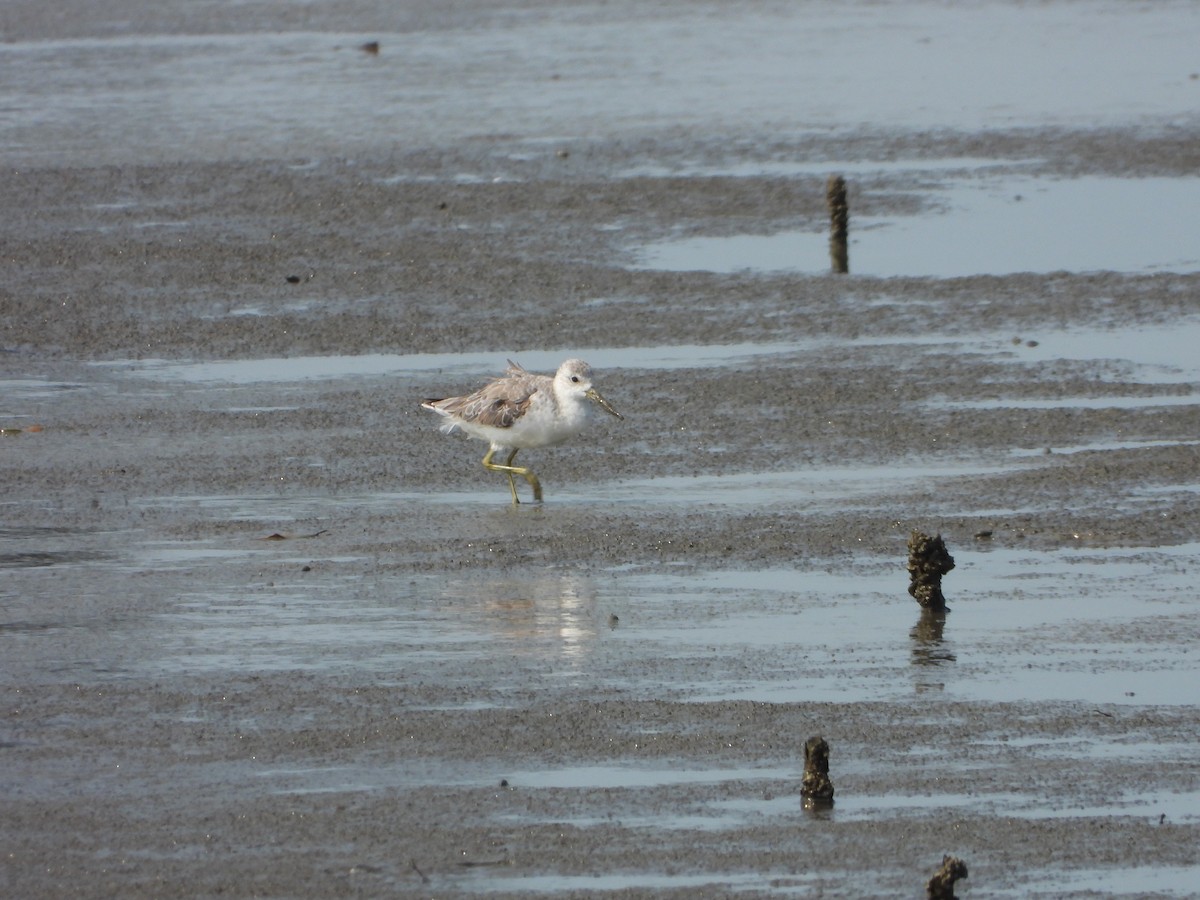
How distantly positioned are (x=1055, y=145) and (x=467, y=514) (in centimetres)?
1059

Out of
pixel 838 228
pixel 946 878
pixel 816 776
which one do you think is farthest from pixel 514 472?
pixel 946 878

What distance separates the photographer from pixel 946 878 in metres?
5.92

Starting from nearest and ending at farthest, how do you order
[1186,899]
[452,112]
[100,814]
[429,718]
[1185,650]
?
1. [1186,899]
2. [100,814]
3. [429,718]
4. [1185,650]
5. [452,112]

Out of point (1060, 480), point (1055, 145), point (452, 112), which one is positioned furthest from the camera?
point (452, 112)

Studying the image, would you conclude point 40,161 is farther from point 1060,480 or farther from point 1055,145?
point 1060,480

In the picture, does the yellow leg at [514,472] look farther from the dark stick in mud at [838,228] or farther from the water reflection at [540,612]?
the dark stick in mud at [838,228]

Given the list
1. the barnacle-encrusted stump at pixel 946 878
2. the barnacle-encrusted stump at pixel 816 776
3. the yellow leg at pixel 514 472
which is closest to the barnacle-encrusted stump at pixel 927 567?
the barnacle-encrusted stump at pixel 816 776

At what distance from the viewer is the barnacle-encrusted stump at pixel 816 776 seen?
6.79m

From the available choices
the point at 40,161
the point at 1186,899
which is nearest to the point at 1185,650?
the point at 1186,899

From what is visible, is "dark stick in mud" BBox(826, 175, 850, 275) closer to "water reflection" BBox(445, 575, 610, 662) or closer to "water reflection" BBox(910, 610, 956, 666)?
"water reflection" BBox(445, 575, 610, 662)

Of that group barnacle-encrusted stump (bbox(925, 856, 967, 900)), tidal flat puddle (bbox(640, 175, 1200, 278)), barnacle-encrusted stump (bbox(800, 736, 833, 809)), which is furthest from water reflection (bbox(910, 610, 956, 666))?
tidal flat puddle (bbox(640, 175, 1200, 278))

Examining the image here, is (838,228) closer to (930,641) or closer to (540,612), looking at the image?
(540,612)

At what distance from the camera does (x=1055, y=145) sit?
65.4ft

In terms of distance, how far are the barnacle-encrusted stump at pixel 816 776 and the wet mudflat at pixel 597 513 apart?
0.05m
